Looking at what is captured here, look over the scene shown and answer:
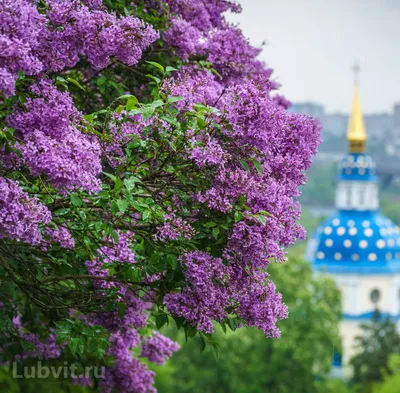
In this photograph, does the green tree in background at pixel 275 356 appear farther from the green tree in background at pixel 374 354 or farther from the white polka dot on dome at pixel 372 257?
the white polka dot on dome at pixel 372 257

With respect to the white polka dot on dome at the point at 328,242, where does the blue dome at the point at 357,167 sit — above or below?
above

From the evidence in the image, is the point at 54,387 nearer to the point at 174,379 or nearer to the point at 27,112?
the point at 27,112

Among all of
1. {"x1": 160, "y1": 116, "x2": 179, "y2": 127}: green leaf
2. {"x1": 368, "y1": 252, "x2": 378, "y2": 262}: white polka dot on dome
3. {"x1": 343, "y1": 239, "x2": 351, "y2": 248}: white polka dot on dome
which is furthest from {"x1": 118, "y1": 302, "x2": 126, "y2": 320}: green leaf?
{"x1": 368, "y1": 252, "x2": 378, "y2": 262}: white polka dot on dome

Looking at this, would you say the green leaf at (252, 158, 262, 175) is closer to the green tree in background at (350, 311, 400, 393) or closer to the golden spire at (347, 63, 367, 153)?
the green tree in background at (350, 311, 400, 393)

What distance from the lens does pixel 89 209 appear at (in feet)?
25.4

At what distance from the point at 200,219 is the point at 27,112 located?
1.26m

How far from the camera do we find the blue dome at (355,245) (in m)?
78.4

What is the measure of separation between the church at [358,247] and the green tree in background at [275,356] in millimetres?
33067

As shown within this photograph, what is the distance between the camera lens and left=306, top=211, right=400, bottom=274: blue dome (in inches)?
3088

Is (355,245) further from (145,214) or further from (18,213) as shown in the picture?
(18,213)

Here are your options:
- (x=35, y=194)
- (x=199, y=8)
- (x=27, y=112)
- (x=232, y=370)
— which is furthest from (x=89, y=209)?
(x=232, y=370)

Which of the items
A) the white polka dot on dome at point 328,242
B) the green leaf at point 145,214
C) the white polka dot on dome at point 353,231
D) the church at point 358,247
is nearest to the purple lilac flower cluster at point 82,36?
the green leaf at point 145,214

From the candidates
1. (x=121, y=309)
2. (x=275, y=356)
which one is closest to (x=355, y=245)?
(x=275, y=356)

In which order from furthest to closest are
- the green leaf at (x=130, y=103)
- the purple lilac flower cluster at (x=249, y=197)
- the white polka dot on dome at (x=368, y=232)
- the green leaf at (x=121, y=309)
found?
1. the white polka dot on dome at (x=368, y=232)
2. the green leaf at (x=121, y=309)
3. the green leaf at (x=130, y=103)
4. the purple lilac flower cluster at (x=249, y=197)
